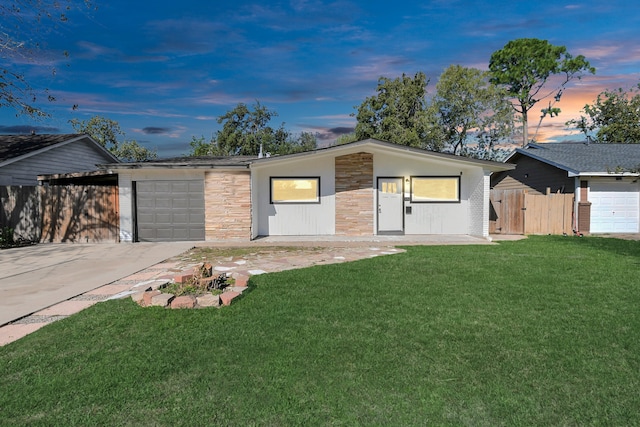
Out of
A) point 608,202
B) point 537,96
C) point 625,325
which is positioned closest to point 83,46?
point 625,325

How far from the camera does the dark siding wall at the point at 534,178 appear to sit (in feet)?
46.8

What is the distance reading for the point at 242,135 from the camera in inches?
1474

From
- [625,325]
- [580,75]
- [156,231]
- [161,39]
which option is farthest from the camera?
[580,75]

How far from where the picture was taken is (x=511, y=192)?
1341 cm

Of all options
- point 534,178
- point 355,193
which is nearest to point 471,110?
point 534,178

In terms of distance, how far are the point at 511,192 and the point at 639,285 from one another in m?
8.26

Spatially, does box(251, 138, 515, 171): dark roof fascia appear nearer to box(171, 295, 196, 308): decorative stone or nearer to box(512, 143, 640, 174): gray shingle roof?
box(512, 143, 640, 174): gray shingle roof

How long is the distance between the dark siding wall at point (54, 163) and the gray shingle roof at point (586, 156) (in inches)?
735

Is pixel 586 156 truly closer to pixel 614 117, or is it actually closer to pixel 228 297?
pixel 228 297

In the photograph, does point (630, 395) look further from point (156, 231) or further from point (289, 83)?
point (289, 83)

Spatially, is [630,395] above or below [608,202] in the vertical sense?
below

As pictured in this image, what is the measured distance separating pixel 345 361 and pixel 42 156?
→ 16.3 meters

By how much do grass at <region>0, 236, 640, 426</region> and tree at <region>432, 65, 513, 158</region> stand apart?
22263 millimetres

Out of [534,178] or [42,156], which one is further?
[534,178]
